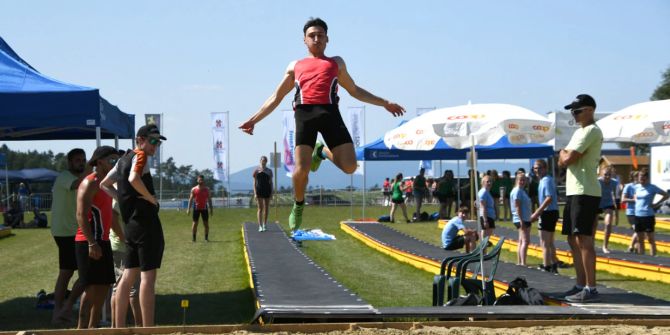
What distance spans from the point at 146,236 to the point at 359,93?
2.23 metres

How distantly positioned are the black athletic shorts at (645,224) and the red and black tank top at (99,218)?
1029 cm

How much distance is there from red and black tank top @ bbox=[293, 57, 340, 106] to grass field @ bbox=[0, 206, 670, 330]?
332cm

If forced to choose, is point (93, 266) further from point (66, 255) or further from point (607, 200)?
point (607, 200)

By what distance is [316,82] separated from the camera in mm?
7484

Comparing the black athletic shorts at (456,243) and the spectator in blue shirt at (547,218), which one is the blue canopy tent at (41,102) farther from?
the black athletic shorts at (456,243)

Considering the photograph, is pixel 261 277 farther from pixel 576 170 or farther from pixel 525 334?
pixel 525 334

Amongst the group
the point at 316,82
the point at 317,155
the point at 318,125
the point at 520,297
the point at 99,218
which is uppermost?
the point at 316,82

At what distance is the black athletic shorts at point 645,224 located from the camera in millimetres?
15555

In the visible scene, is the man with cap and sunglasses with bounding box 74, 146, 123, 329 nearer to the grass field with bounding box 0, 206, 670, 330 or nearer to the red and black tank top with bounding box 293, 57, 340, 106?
the grass field with bounding box 0, 206, 670, 330

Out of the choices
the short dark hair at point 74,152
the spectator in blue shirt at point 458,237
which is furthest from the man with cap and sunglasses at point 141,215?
the spectator in blue shirt at point 458,237

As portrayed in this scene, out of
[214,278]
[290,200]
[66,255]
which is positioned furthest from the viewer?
[290,200]

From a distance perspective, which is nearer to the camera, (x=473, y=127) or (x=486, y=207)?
(x=473, y=127)

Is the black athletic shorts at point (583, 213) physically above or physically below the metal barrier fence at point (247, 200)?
above

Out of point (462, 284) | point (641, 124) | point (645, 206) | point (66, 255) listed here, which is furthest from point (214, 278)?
point (641, 124)
